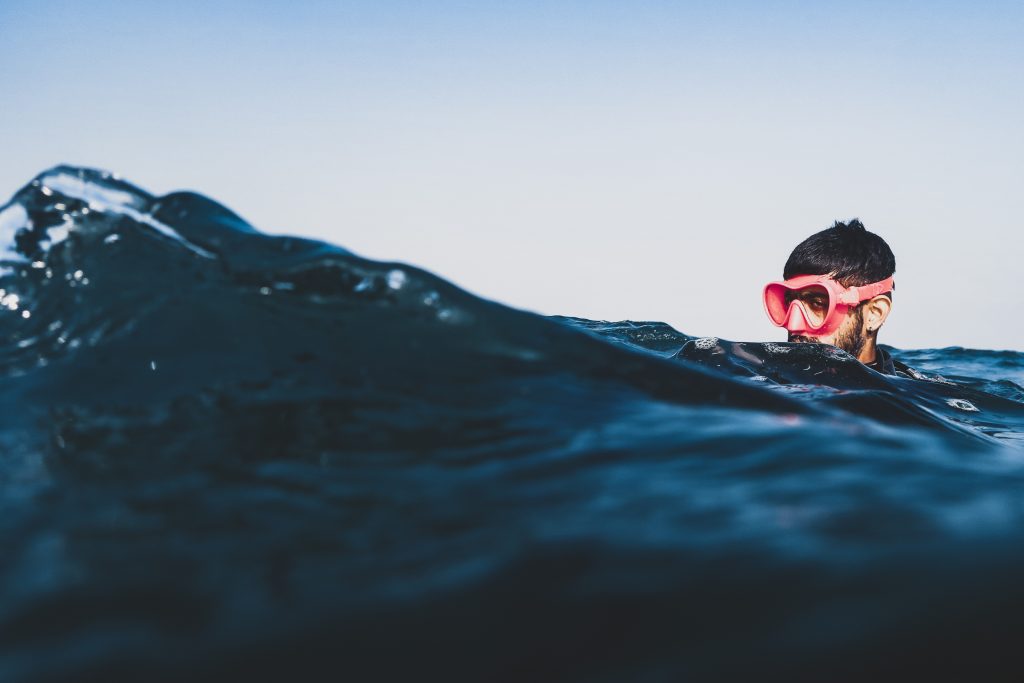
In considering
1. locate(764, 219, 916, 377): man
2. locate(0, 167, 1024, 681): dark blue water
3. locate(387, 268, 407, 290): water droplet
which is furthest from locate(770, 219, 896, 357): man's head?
locate(387, 268, 407, 290): water droplet

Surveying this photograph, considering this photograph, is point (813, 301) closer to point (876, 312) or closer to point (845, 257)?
point (845, 257)

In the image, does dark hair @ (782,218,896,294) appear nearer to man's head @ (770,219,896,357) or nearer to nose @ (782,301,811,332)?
man's head @ (770,219,896,357)

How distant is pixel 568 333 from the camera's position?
2.40 m

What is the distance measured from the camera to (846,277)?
5.30 metres

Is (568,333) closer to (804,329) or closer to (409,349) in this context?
(409,349)

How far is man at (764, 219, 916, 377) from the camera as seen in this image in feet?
17.0

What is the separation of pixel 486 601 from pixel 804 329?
181 inches

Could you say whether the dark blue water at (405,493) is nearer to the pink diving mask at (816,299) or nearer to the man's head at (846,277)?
the pink diving mask at (816,299)

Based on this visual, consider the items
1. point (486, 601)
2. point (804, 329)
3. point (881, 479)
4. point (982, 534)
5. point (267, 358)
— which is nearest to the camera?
point (486, 601)

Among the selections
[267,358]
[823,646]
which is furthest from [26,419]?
[823,646]

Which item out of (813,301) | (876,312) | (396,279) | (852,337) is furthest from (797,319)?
(396,279)

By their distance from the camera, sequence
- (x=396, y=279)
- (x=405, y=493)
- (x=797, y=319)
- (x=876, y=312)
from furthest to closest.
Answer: (x=876, y=312)
(x=797, y=319)
(x=396, y=279)
(x=405, y=493)

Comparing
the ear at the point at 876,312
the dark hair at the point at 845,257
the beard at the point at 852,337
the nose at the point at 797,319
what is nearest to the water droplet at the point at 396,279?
the nose at the point at 797,319

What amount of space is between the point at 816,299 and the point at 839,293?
0.54 ft
